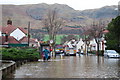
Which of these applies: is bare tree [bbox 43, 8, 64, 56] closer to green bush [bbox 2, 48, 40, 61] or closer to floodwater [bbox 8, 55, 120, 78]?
green bush [bbox 2, 48, 40, 61]

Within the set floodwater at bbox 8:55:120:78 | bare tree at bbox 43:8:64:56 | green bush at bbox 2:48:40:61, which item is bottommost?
floodwater at bbox 8:55:120:78

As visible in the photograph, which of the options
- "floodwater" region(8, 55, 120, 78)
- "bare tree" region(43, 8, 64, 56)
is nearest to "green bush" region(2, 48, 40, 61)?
"floodwater" region(8, 55, 120, 78)

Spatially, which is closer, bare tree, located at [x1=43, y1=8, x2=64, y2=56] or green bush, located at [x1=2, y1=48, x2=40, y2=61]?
green bush, located at [x1=2, y1=48, x2=40, y2=61]

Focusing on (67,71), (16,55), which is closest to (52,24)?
(16,55)

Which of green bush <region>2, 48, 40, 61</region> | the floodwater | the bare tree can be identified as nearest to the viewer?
the floodwater

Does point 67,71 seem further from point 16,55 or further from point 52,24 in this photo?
point 52,24

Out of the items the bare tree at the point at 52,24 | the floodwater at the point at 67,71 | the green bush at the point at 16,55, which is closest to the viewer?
the floodwater at the point at 67,71

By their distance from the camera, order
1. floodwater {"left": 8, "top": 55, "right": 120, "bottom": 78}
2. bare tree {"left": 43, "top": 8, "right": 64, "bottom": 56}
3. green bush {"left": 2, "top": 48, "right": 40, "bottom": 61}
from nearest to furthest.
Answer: floodwater {"left": 8, "top": 55, "right": 120, "bottom": 78}, green bush {"left": 2, "top": 48, "right": 40, "bottom": 61}, bare tree {"left": 43, "top": 8, "right": 64, "bottom": 56}

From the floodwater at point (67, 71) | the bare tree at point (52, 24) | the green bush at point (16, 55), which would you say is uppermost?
the bare tree at point (52, 24)

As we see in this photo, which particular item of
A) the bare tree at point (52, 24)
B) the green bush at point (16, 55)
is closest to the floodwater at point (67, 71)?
the green bush at point (16, 55)

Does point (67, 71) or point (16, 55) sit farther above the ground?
point (16, 55)

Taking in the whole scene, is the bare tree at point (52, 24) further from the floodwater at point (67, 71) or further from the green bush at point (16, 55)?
the floodwater at point (67, 71)

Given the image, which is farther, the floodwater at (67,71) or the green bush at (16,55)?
the green bush at (16,55)

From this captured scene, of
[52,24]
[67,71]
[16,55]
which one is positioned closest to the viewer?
[67,71]
